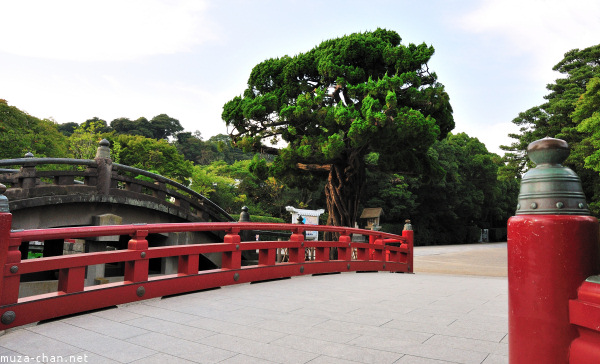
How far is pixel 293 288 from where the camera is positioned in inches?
221

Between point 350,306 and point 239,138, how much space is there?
13392 millimetres

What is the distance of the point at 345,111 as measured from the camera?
14.3 metres

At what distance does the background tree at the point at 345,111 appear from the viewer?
1417 centimetres

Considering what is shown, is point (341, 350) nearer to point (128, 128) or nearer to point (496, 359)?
point (496, 359)

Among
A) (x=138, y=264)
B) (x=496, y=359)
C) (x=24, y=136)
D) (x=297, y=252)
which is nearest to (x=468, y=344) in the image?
(x=496, y=359)

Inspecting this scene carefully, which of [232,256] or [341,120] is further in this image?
[341,120]

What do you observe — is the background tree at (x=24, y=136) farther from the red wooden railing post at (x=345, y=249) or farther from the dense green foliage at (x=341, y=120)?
the red wooden railing post at (x=345, y=249)

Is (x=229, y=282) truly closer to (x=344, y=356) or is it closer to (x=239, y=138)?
(x=344, y=356)

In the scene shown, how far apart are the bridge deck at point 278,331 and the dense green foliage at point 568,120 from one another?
20.7 m

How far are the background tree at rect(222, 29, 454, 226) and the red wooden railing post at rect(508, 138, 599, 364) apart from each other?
39.5 ft

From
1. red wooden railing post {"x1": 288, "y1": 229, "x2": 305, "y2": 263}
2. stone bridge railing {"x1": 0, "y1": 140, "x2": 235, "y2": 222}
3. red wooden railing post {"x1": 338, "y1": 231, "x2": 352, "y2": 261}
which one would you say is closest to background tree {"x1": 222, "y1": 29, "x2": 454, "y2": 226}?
stone bridge railing {"x1": 0, "y1": 140, "x2": 235, "y2": 222}

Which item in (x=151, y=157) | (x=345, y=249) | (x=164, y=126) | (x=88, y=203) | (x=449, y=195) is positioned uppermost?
(x=164, y=126)

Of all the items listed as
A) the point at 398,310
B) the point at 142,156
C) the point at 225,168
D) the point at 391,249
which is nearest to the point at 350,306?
the point at 398,310

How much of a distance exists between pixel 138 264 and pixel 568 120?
2707 cm
